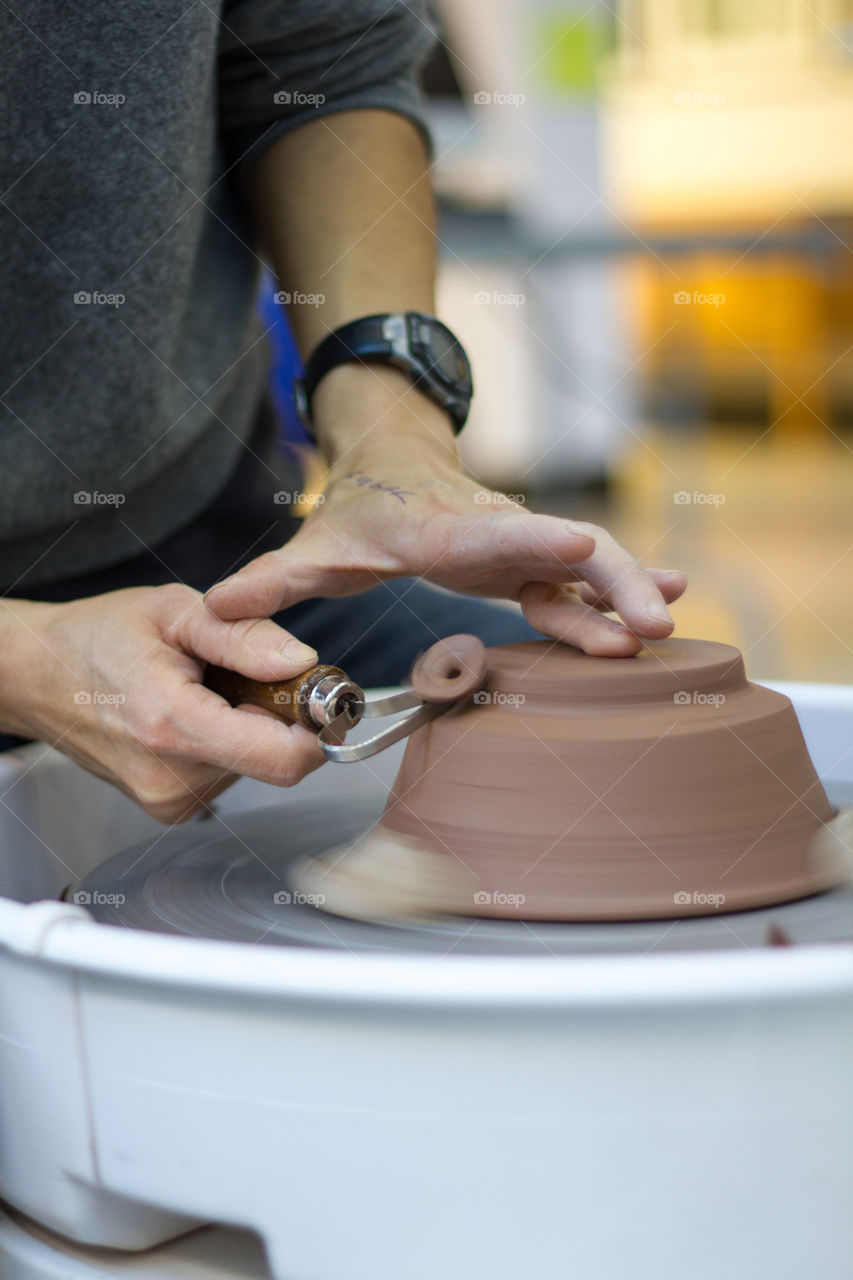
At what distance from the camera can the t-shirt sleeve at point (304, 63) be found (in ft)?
2.93

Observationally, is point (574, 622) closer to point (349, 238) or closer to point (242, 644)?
point (242, 644)

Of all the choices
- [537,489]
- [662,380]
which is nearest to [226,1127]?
[537,489]

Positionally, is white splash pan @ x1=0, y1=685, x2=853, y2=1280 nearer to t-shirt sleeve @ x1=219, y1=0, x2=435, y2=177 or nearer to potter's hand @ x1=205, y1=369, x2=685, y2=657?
potter's hand @ x1=205, y1=369, x2=685, y2=657

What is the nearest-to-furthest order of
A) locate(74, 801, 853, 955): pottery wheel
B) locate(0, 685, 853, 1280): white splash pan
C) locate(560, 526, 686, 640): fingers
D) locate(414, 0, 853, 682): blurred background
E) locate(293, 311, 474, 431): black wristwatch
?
1. locate(0, 685, 853, 1280): white splash pan
2. locate(74, 801, 853, 955): pottery wheel
3. locate(560, 526, 686, 640): fingers
4. locate(293, 311, 474, 431): black wristwatch
5. locate(414, 0, 853, 682): blurred background

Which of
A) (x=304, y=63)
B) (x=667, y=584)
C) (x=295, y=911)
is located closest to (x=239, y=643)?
(x=295, y=911)

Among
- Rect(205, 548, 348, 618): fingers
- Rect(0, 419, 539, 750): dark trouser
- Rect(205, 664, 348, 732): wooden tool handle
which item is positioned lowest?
Rect(0, 419, 539, 750): dark trouser

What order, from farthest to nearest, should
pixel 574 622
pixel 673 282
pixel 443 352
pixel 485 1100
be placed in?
pixel 673 282 → pixel 443 352 → pixel 574 622 → pixel 485 1100

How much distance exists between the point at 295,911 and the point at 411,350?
432 millimetres

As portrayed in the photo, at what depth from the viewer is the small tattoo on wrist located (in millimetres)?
775

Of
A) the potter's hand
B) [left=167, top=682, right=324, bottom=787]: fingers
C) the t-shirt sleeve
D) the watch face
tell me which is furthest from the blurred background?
[left=167, top=682, right=324, bottom=787]: fingers

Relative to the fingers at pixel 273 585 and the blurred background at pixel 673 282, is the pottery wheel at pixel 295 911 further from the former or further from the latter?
the blurred background at pixel 673 282

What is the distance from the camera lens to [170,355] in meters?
0.90

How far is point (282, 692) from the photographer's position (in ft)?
2.03

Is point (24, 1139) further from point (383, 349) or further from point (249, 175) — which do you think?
point (249, 175)
